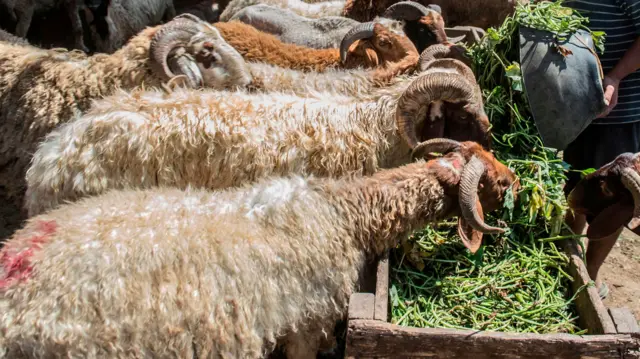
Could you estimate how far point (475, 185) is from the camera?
358 centimetres

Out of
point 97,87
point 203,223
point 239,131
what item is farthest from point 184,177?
point 97,87

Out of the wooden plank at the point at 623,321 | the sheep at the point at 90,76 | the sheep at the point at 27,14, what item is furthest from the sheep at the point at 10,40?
the wooden plank at the point at 623,321

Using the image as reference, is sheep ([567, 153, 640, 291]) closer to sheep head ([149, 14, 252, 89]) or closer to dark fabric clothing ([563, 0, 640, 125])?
dark fabric clothing ([563, 0, 640, 125])

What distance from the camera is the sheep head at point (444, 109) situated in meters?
4.38

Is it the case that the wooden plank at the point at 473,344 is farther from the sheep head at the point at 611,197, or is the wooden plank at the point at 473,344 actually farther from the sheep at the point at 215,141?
the sheep at the point at 215,141

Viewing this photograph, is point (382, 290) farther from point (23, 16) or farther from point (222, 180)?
point (23, 16)

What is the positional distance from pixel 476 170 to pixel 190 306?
184 centimetres

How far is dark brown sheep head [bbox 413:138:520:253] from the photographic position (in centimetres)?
355

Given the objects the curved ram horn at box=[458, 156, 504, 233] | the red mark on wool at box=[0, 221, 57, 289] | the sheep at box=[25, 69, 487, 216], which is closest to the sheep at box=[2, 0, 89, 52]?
the sheep at box=[25, 69, 487, 216]

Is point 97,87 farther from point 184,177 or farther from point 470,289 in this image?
point 470,289

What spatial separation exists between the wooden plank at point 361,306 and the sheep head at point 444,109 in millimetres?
1615

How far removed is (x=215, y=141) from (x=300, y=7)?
5.02 m

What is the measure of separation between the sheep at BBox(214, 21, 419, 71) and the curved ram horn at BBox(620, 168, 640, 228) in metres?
2.49

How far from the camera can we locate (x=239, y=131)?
4.38 metres
